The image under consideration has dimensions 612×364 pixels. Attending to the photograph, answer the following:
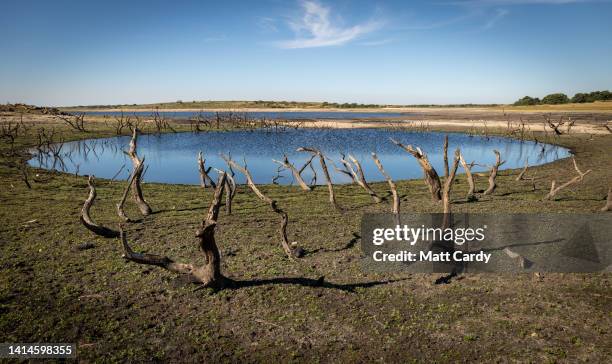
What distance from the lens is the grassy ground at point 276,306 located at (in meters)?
8.01

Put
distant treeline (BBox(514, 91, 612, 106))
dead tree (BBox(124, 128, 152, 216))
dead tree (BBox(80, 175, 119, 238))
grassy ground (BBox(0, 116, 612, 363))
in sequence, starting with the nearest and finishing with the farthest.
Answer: grassy ground (BBox(0, 116, 612, 363)) → dead tree (BBox(80, 175, 119, 238)) → dead tree (BBox(124, 128, 152, 216)) → distant treeline (BBox(514, 91, 612, 106))

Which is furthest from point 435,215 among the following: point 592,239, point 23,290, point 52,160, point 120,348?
point 52,160

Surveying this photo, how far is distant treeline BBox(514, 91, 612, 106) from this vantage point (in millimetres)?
133375

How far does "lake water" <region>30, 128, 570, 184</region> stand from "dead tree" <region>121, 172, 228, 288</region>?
17.6 meters

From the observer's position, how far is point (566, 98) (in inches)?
5694

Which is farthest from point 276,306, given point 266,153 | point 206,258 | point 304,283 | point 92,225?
point 266,153

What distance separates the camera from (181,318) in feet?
30.3

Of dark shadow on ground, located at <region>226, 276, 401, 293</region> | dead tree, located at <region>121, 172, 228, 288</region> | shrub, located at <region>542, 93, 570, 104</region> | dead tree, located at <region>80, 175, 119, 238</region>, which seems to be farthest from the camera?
shrub, located at <region>542, 93, 570, 104</region>

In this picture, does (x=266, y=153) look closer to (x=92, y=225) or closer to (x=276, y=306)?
(x=92, y=225)

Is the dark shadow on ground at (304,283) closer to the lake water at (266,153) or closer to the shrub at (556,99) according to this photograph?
the lake water at (266,153)

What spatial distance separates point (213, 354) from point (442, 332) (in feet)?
15.8

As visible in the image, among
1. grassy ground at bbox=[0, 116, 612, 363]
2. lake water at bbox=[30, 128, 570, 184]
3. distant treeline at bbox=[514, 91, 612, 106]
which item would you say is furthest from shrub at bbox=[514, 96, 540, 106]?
grassy ground at bbox=[0, 116, 612, 363]

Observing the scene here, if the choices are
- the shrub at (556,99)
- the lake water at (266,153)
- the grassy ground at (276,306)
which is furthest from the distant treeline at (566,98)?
the grassy ground at (276,306)

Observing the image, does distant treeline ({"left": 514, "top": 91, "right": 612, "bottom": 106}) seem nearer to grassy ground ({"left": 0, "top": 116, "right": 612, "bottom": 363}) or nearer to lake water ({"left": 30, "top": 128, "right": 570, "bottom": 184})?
lake water ({"left": 30, "top": 128, "right": 570, "bottom": 184})
